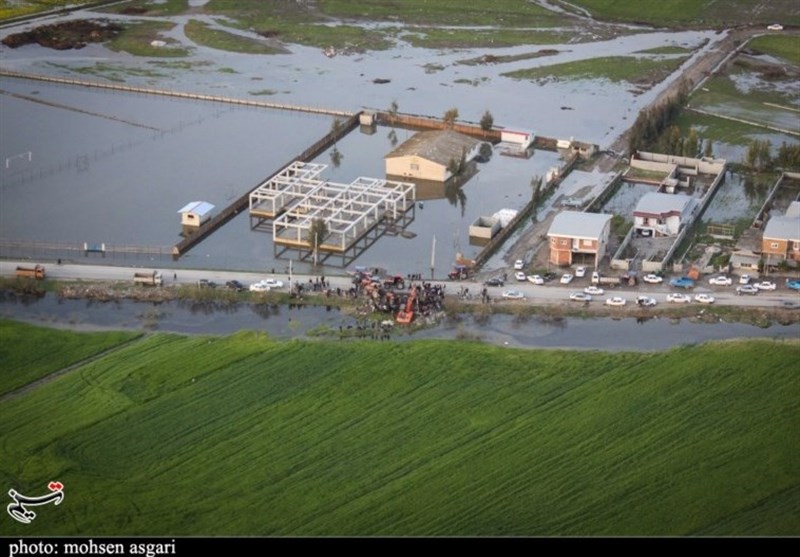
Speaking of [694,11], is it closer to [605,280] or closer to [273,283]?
[605,280]

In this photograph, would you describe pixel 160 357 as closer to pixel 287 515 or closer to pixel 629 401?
pixel 287 515

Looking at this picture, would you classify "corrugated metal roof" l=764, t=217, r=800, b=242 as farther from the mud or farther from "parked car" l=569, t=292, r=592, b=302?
the mud

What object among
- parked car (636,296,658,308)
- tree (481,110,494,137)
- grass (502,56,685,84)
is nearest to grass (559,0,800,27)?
grass (502,56,685,84)

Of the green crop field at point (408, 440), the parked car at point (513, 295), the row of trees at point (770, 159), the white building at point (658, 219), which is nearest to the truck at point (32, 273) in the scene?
the green crop field at point (408, 440)

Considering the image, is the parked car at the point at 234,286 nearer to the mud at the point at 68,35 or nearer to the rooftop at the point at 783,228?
the rooftop at the point at 783,228

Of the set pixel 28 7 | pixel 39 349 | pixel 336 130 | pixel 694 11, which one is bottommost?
pixel 39 349

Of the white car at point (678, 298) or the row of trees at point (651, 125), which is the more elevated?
the row of trees at point (651, 125)

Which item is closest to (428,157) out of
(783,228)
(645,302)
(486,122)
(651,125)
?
(486,122)
